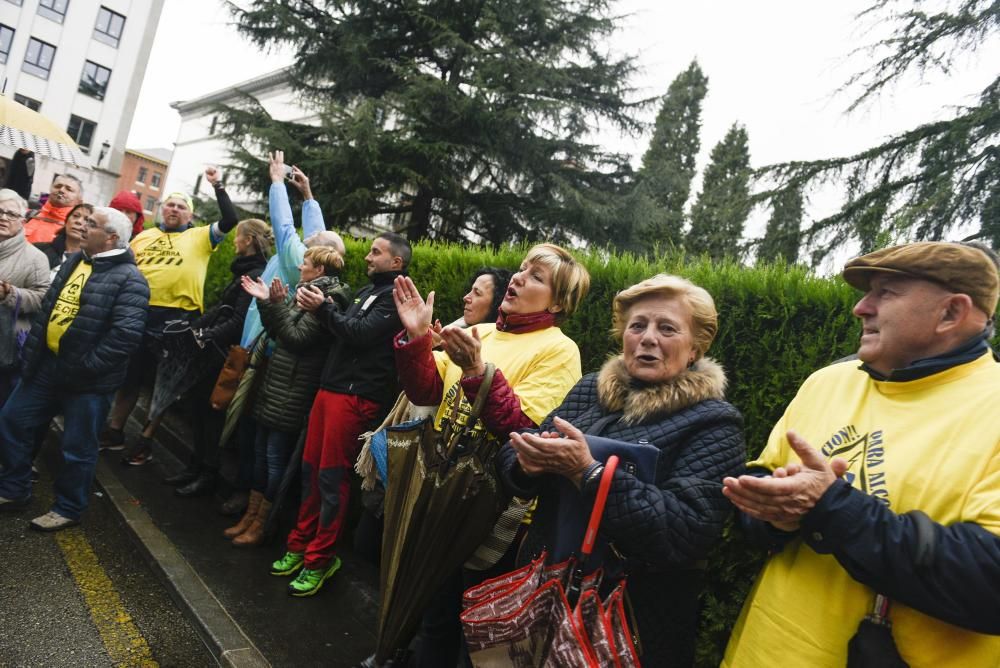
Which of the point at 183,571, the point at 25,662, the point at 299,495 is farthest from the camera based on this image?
the point at 299,495

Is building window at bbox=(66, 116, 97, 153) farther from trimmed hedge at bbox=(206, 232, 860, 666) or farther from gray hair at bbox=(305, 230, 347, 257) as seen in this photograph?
trimmed hedge at bbox=(206, 232, 860, 666)

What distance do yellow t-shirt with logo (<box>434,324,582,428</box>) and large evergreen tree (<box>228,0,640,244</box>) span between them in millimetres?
9443

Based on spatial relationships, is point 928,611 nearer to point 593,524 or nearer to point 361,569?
point 593,524

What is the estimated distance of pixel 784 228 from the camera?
32.1 feet

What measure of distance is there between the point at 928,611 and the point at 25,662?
348cm

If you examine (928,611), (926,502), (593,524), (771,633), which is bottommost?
(771,633)

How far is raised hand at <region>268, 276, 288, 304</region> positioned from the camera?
4.05 meters

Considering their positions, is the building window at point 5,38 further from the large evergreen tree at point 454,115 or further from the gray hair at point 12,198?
the gray hair at point 12,198

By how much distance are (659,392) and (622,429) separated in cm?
18

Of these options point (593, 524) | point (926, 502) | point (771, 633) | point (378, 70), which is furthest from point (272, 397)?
point (378, 70)

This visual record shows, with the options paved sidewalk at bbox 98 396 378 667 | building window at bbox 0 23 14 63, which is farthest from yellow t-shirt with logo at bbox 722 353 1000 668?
building window at bbox 0 23 14 63

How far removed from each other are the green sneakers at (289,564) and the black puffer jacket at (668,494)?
233 centimetres

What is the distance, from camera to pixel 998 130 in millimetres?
8469

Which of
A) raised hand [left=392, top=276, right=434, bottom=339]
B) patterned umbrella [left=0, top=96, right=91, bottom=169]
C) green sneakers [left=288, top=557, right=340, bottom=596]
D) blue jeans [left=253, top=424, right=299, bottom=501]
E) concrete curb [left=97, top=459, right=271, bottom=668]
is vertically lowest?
concrete curb [left=97, top=459, right=271, bottom=668]
